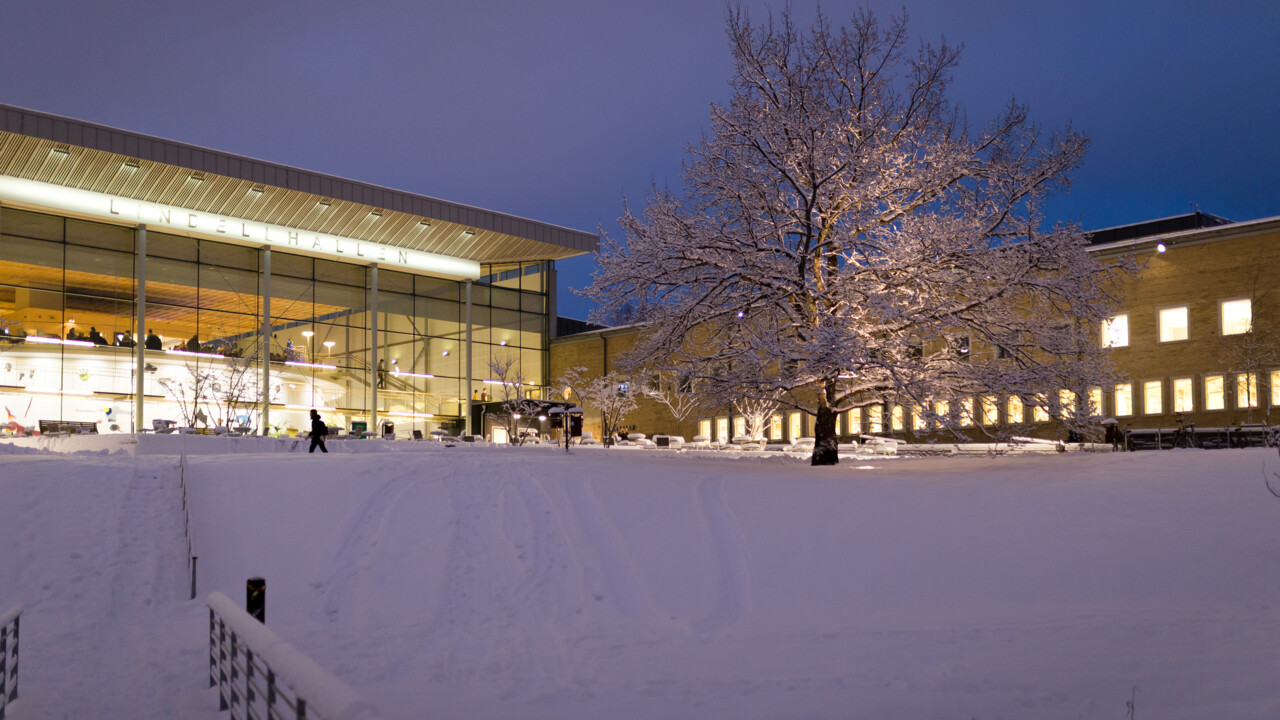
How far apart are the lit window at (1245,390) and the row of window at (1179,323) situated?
1.55 m

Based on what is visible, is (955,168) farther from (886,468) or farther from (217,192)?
(217,192)

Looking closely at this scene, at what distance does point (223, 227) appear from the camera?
41.2 m

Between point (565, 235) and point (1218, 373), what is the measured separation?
3058 cm

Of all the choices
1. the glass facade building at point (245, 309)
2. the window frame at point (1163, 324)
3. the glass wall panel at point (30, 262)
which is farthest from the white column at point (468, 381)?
the window frame at point (1163, 324)

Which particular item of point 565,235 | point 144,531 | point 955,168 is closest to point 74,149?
point 565,235

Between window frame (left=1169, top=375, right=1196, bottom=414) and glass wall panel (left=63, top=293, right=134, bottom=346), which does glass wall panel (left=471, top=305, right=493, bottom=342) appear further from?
window frame (left=1169, top=375, right=1196, bottom=414)

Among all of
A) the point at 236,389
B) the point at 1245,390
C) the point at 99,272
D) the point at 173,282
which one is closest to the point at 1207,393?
the point at 1245,390

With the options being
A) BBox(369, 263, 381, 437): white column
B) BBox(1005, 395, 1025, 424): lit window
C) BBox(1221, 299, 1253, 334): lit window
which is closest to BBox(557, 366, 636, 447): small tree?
BBox(369, 263, 381, 437): white column

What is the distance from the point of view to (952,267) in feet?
63.3

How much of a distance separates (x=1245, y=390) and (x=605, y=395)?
25598 millimetres

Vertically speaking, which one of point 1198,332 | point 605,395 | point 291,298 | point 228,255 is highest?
point 228,255

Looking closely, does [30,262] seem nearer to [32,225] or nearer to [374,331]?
[32,225]

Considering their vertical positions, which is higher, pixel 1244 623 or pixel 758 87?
pixel 758 87

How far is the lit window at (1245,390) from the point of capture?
102 ft
